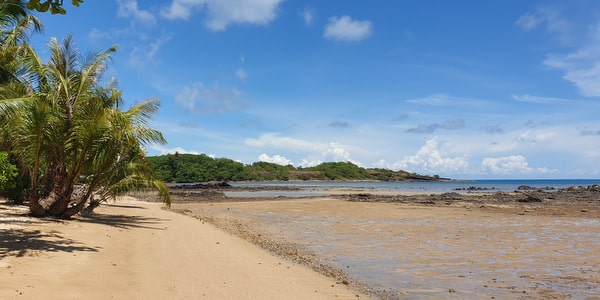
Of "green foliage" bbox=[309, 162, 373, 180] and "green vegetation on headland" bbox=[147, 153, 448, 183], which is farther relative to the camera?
"green foliage" bbox=[309, 162, 373, 180]

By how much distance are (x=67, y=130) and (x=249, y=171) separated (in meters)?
125

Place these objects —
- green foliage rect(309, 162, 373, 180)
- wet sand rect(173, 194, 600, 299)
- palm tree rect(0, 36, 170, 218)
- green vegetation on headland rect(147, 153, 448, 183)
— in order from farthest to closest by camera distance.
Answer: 1. green foliage rect(309, 162, 373, 180)
2. green vegetation on headland rect(147, 153, 448, 183)
3. palm tree rect(0, 36, 170, 218)
4. wet sand rect(173, 194, 600, 299)

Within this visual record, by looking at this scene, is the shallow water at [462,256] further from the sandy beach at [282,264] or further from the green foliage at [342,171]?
the green foliage at [342,171]

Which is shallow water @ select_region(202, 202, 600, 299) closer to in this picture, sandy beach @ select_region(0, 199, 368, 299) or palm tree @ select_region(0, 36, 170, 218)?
sandy beach @ select_region(0, 199, 368, 299)

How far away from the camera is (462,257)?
11266mm

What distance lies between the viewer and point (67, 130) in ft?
45.3

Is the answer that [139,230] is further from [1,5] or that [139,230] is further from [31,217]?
[1,5]

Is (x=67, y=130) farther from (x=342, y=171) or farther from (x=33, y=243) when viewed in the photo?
(x=342, y=171)

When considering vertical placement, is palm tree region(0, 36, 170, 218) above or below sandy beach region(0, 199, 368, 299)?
above

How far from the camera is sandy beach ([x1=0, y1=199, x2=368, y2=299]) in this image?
6120 mm

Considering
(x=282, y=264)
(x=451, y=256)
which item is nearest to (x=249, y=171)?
(x=451, y=256)

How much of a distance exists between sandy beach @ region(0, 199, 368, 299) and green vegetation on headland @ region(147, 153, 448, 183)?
8792cm

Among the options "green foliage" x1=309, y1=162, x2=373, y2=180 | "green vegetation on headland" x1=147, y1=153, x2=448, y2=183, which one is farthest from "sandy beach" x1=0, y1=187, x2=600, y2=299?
"green foliage" x1=309, y1=162, x2=373, y2=180

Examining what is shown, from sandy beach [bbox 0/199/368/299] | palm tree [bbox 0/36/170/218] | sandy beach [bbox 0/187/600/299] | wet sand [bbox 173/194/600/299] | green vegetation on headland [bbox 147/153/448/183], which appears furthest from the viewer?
green vegetation on headland [bbox 147/153/448/183]
